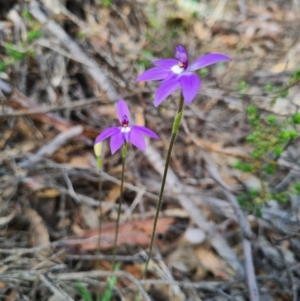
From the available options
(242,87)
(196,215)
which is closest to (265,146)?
(242,87)

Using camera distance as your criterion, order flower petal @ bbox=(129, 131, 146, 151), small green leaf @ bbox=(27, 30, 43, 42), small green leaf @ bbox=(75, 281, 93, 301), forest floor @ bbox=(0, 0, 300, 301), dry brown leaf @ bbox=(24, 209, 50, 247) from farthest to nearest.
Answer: small green leaf @ bbox=(27, 30, 43, 42), dry brown leaf @ bbox=(24, 209, 50, 247), forest floor @ bbox=(0, 0, 300, 301), small green leaf @ bbox=(75, 281, 93, 301), flower petal @ bbox=(129, 131, 146, 151)

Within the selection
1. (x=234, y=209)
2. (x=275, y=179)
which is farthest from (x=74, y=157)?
(x=275, y=179)

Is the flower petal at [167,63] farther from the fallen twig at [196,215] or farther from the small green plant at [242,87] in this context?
the fallen twig at [196,215]

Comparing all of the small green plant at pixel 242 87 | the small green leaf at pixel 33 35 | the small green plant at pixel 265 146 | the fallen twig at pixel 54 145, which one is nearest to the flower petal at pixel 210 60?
the small green plant at pixel 265 146

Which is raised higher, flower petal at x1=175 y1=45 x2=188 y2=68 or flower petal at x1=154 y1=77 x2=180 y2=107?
flower petal at x1=175 y1=45 x2=188 y2=68

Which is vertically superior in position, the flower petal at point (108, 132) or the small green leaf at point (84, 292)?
the flower petal at point (108, 132)

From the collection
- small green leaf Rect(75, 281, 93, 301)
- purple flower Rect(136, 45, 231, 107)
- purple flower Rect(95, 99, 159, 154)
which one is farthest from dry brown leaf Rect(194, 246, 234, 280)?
purple flower Rect(136, 45, 231, 107)

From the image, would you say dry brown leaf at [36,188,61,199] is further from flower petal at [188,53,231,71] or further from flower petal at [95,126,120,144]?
flower petal at [188,53,231,71]
